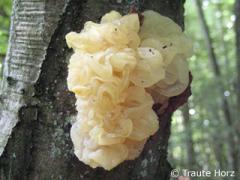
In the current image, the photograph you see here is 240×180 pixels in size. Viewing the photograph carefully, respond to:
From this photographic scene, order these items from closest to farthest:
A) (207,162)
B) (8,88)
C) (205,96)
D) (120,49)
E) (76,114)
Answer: (120,49) < (76,114) < (8,88) < (205,96) < (207,162)

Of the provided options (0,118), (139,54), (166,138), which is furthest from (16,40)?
(166,138)

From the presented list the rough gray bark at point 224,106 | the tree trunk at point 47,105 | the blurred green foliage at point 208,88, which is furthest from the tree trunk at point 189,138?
the tree trunk at point 47,105

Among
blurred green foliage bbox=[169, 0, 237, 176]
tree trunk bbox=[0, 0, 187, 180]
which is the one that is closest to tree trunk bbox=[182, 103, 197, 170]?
blurred green foliage bbox=[169, 0, 237, 176]

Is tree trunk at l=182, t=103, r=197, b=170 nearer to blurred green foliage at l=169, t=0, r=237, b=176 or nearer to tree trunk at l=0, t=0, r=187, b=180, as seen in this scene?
blurred green foliage at l=169, t=0, r=237, b=176

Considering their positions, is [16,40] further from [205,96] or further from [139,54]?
[205,96]

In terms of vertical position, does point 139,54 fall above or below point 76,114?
above

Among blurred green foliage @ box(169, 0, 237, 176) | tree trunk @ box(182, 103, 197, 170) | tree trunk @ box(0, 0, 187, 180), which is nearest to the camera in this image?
tree trunk @ box(0, 0, 187, 180)

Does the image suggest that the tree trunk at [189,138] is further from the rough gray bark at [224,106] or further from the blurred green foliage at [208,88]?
the rough gray bark at [224,106]

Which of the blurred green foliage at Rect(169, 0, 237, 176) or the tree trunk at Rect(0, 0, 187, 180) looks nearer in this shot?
the tree trunk at Rect(0, 0, 187, 180)
